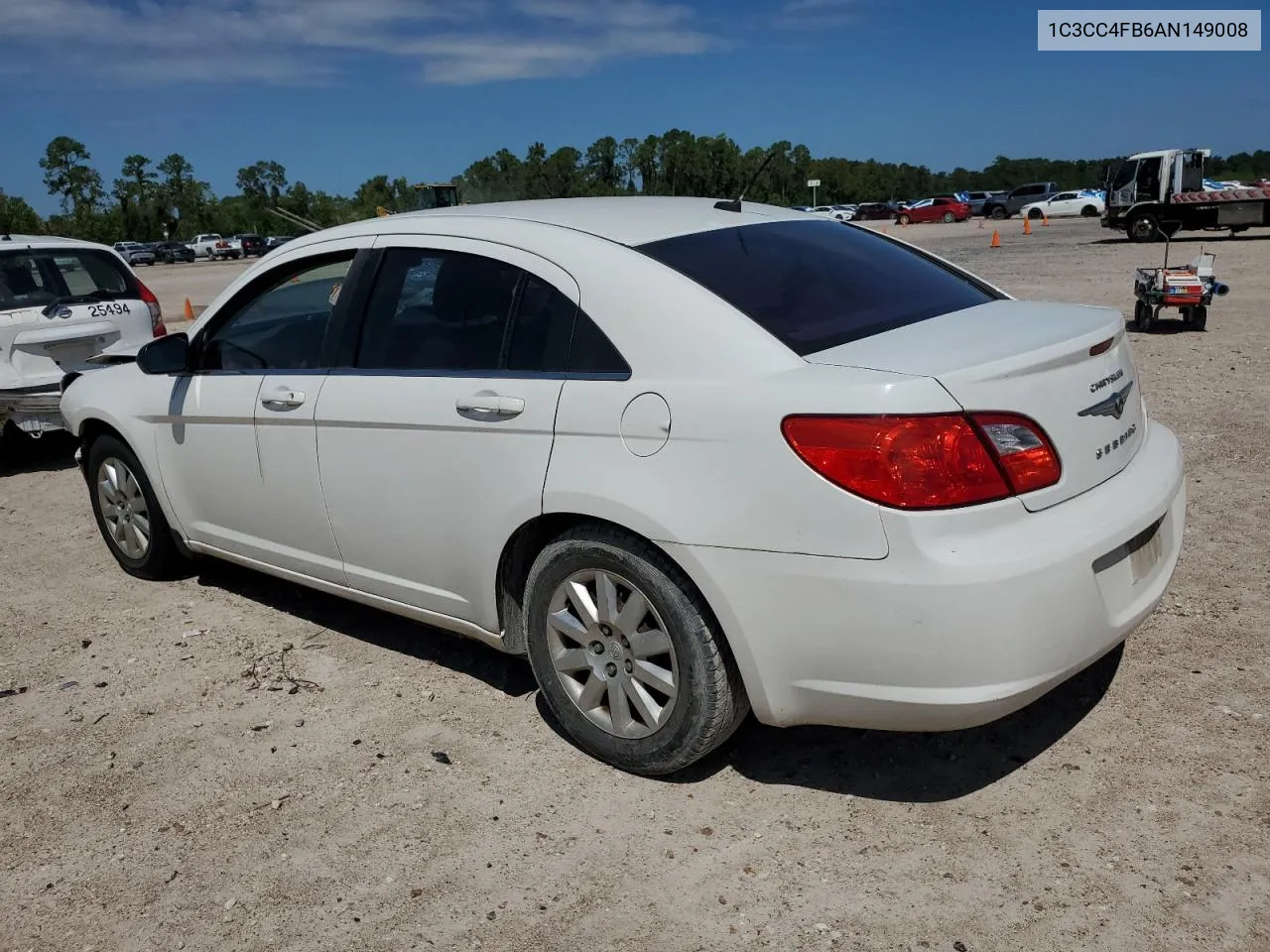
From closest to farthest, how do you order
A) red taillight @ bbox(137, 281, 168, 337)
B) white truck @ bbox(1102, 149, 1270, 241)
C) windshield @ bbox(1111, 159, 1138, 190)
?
red taillight @ bbox(137, 281, 168, 337), white truck @ bbox(1102, 149, 1270, 241), windshield @ bbox(1111, 159, 1138, 190)

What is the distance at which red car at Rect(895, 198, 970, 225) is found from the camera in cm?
5750

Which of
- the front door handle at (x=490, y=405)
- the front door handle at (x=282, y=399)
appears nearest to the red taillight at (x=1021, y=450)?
the front door handle at (x=490, y=405)

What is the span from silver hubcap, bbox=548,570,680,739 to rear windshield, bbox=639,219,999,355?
888mm

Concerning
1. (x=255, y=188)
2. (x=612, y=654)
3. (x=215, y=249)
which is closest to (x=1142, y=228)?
(x=612, y=654)

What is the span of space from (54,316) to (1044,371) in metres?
7.30

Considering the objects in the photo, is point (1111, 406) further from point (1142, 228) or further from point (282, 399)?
point (1142, 228)

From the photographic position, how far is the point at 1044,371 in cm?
287

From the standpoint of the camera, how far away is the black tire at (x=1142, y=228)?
26.7 metres

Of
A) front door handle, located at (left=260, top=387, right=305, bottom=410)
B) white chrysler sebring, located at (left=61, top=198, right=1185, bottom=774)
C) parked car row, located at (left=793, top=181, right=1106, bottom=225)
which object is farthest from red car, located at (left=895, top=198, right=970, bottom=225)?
front door handle, located at (left=260, top=387, right=305, bottom=410)

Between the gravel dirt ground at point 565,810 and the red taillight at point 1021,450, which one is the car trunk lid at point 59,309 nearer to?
the gravel dirt ground at point 565,810

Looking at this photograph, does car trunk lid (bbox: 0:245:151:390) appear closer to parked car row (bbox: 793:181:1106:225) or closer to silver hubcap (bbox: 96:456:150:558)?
silver hubcap (bbox: 96:456:150:558)

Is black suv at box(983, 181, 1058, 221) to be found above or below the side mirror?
below

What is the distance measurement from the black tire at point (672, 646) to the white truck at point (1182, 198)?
26.8 m

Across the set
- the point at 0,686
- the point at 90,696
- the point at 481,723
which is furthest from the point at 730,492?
the point at 0,686
